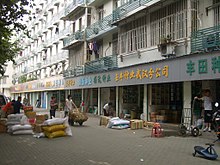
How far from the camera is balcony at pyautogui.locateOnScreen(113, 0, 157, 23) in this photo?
17.1 m

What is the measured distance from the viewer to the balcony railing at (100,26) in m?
22.7

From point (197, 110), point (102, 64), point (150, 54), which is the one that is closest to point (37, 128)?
point (197, 110)

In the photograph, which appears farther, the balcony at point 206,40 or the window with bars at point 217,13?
the window with bars at point 217,13

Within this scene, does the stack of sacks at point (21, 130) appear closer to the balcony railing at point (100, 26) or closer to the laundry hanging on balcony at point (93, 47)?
the balcony railing at point (100, 26)

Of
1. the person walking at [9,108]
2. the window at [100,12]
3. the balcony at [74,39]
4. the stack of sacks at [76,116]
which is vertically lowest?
the stack of sacks at [76,116]

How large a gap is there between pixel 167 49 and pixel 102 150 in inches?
292

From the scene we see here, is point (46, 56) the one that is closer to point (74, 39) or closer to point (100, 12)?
point (74, 39)

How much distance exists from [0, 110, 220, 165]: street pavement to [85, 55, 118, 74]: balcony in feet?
30.1

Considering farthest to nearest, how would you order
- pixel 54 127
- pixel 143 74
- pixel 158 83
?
pixel 143 74, pixel 158 83, pixel 54 127

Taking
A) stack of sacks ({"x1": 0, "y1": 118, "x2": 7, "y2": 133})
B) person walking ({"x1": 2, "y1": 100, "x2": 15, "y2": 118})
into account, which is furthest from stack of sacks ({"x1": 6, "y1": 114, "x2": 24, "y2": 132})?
person walking ({"x1": 2, "y1": 100, "x2": 15, "y2": 118})

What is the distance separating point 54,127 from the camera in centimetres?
1229

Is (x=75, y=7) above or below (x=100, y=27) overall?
above

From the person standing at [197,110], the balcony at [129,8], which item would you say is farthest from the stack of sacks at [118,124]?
the balcony at [129,8]

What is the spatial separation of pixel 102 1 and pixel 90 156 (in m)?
18.9
